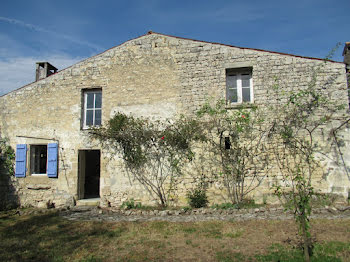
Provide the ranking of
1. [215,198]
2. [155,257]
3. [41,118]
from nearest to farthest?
[155,257] < [215,198] < [41,118]

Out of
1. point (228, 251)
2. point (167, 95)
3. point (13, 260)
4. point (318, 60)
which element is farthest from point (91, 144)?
point (318, 60)

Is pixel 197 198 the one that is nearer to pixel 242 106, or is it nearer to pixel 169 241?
pixel 169 241

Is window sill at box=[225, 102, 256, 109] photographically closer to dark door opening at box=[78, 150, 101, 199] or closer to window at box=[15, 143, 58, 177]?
window at box=[15, 143, 58, 177]

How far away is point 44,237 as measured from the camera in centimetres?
514

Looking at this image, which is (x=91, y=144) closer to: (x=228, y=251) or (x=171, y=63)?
(x=171, y=63)

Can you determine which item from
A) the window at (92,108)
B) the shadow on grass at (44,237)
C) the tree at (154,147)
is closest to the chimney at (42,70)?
the window at (92,108)

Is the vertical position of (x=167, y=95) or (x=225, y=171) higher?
(x=167, y=95)

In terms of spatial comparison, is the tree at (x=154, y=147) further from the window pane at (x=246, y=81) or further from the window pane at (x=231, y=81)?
the window pane at (x=246, y=81)

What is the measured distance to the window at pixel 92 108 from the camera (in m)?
8.28

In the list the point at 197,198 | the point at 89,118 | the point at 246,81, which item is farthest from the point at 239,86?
the point at 89,118

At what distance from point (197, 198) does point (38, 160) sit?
19.6 ft

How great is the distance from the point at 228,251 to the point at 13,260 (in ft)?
11.9

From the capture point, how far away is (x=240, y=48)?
24.5ft

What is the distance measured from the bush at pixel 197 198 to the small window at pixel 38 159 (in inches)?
218
